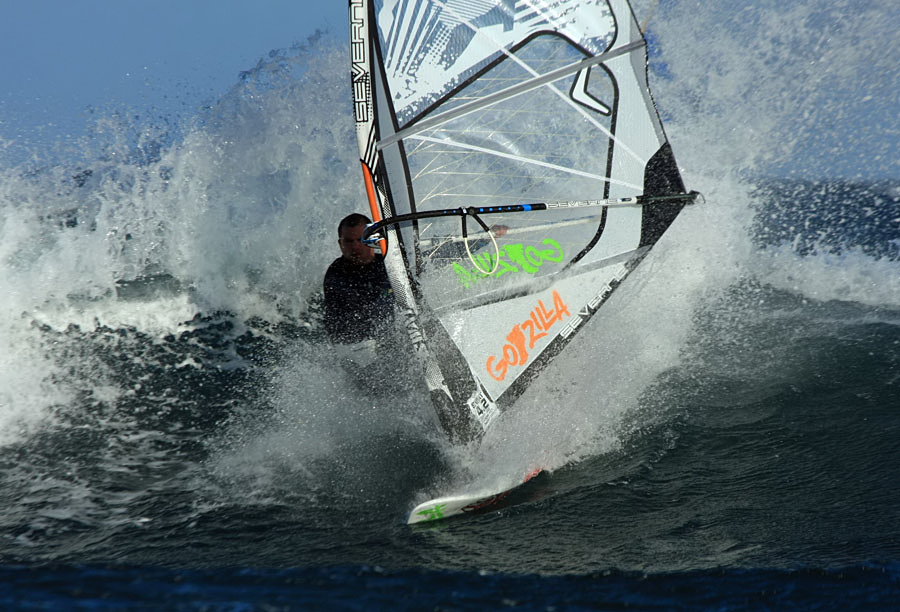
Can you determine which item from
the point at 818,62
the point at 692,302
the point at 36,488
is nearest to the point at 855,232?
the point at 818,62

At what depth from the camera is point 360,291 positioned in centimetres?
341

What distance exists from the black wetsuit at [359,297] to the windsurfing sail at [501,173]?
0.42 meters

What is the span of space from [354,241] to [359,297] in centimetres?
33

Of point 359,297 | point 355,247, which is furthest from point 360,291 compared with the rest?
point 355,247

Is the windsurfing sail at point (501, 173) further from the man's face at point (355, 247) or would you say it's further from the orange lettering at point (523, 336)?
the man's face at point (355, 247)

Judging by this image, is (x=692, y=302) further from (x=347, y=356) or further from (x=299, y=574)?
(x=299, y=574)

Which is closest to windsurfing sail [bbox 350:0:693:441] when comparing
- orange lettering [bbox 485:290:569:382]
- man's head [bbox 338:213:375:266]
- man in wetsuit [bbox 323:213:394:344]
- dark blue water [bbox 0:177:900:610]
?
orange lettering [bbox 485:290:569:382]

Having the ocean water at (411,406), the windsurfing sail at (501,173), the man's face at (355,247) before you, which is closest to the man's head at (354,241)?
the man's face at (355,247)

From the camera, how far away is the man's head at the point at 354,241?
3.29m

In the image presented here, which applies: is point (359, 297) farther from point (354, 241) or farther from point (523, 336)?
point (523, 336)

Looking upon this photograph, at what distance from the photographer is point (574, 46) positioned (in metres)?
3.34

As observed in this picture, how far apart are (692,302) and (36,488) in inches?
192

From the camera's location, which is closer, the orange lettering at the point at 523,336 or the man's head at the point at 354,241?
the orange lettering at the point at 523,336

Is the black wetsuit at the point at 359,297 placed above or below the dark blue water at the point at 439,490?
above
